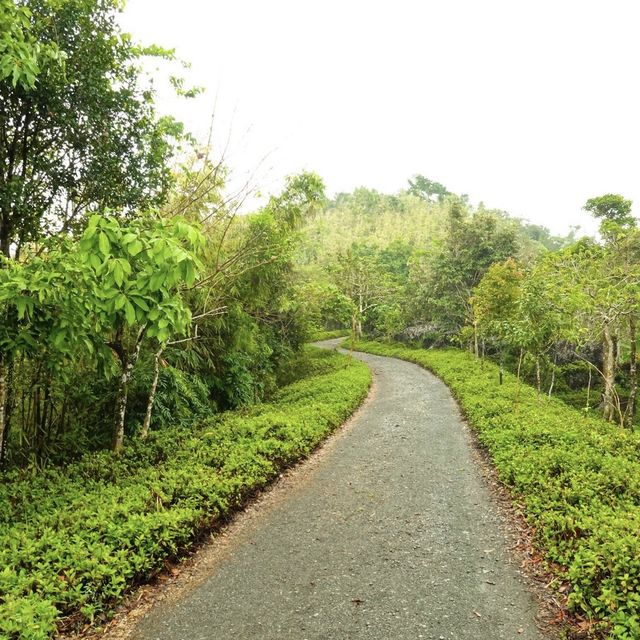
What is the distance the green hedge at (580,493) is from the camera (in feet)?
11.8

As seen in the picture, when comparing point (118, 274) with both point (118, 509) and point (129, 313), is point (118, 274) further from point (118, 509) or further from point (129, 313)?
point (118, 509)

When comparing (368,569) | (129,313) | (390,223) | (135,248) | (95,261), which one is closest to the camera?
(135,248)

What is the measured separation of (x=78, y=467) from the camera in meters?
6.27

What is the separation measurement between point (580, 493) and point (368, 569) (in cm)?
297

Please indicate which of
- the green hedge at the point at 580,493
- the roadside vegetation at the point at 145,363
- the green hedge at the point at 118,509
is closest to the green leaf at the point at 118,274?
the roadside vegetation at the point at 145,363

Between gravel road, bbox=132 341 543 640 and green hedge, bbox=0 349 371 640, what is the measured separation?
508 millimetres

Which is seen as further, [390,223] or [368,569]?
[390,223]

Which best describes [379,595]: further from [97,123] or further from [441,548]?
[97,123]

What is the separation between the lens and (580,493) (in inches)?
209

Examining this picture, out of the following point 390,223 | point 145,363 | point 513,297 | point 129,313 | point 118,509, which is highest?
point 390,223

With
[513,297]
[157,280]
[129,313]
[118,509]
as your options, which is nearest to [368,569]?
[118,509]

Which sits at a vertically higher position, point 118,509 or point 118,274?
point 118,274

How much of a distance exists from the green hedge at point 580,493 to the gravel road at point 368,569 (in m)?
0.50

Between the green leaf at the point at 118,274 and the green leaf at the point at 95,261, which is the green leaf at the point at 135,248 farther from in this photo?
the green leaf at the point at 95,261
